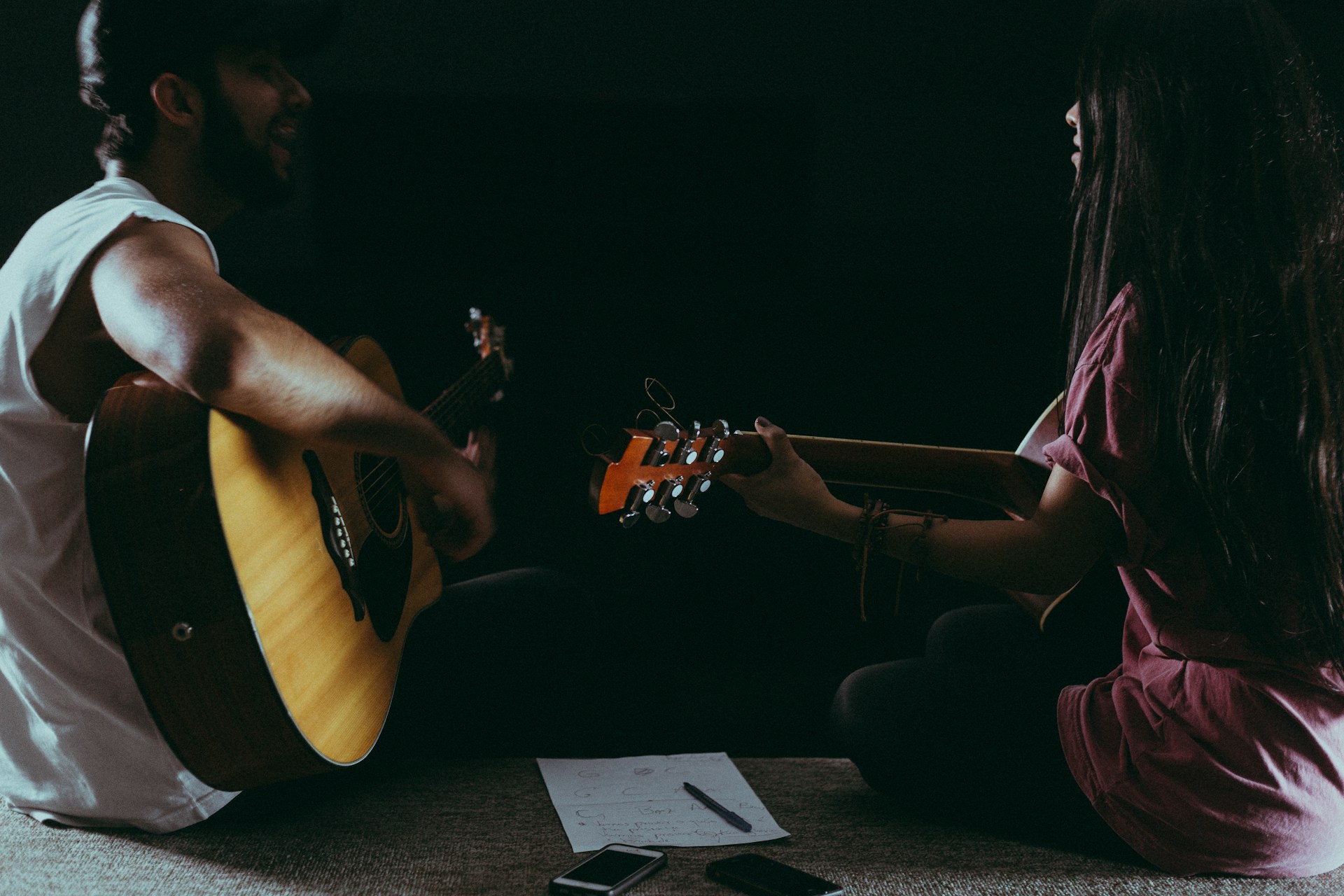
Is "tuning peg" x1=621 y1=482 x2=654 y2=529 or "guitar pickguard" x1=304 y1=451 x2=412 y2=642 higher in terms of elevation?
"tuning peg" x1=621 y1=482 x2=654 y2=529

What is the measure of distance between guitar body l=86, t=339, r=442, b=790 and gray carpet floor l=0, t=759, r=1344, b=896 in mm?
151

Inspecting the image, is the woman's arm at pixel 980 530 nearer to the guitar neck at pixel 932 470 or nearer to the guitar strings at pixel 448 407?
the guitar neck at pixel 932 470

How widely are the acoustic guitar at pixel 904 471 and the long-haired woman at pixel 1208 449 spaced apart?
265mm

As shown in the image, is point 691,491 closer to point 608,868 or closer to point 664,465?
point 664,465

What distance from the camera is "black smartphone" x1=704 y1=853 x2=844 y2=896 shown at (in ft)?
3.62

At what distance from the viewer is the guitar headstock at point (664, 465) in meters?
1.18

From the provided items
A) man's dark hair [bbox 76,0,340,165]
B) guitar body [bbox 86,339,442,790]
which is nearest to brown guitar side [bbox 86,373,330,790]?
guitar body [bbox 86,339,442,790]

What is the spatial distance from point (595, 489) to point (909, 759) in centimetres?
56

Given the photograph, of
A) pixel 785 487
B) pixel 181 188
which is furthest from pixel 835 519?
pixel 181 188

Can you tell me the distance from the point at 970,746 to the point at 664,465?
0.53 metres

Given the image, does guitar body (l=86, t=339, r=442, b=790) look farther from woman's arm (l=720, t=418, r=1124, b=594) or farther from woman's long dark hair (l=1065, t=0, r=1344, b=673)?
woman's long dark hair (l=1065, t=0, r=1344, b=673)

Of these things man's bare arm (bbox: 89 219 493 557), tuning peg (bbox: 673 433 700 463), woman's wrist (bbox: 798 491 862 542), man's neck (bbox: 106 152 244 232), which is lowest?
woman's wrist (bbox: 798 491 862 542)

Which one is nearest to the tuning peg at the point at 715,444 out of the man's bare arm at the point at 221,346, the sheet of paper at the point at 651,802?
the man's bare arm at the point at 221,346

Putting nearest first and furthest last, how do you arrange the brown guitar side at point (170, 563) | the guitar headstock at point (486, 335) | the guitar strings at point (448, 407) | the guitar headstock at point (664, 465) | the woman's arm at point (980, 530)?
the brown guitar side at point (170, 563) < the woman's arm at point (980, 530) < the guitar headstock at point (664, 465) < the guitar strings at point (448, 407) < the guitar headstock at point (486, 335)
